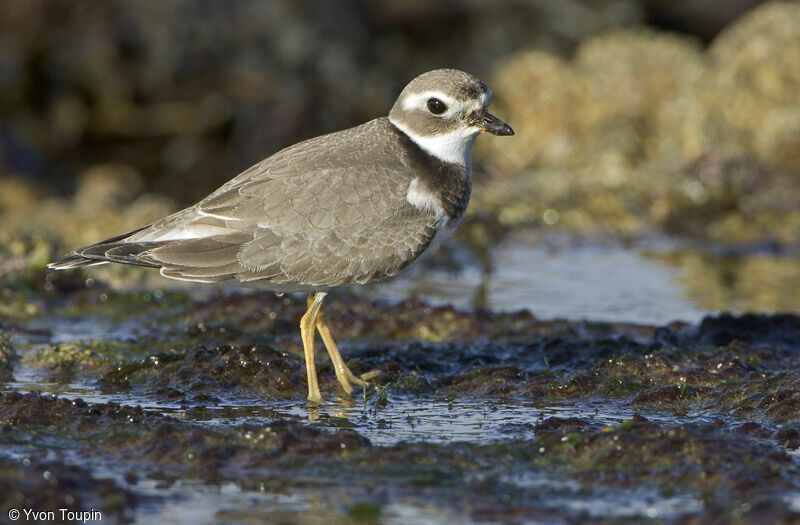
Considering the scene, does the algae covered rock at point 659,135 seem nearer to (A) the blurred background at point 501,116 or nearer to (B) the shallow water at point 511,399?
(A) the blurred background at point 501,116

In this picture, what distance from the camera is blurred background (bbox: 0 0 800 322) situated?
1095cm

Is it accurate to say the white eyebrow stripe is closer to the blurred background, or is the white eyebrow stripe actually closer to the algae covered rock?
the blurred background

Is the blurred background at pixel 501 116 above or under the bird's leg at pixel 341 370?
above

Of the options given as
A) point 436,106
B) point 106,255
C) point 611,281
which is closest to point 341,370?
point 106,255

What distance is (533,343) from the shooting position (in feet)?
24.2

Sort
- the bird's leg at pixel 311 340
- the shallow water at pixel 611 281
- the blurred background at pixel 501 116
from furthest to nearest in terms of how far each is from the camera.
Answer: the blurred background at pixel 501 116
the shallow water at pixel 611 281
the bird's leg at pixel 311 340

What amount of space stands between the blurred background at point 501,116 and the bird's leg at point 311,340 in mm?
2772

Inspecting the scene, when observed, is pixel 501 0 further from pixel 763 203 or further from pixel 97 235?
pixel 97 235

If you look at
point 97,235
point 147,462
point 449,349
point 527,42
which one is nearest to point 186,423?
point 147,462

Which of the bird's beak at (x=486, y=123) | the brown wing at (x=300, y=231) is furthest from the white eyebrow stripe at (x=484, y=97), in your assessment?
the brown wing at (x=300, y=231)

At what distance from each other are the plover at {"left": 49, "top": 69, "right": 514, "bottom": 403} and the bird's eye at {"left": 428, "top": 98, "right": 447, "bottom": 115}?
344mm

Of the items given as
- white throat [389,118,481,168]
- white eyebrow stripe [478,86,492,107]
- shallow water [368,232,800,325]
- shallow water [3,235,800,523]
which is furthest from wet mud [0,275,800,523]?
white eyebrow stripe [478,86,492,107]

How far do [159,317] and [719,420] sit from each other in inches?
173

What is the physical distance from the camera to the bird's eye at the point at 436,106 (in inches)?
271
